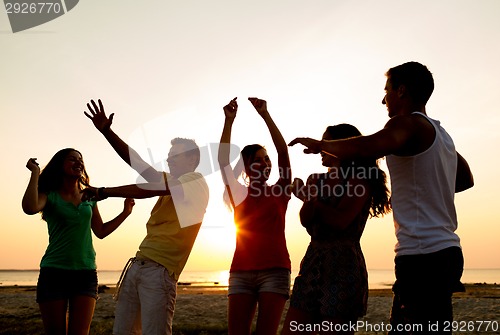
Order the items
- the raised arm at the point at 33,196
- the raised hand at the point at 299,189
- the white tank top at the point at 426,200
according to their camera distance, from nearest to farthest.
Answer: the white tank top at the point at 426,200
the raised hand at the point at 299,189
the raised arm at the point at 33,196

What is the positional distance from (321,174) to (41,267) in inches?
131

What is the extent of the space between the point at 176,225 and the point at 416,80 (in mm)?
2741

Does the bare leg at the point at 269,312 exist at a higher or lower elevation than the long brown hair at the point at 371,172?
lower

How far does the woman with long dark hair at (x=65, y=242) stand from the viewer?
5.43 meters

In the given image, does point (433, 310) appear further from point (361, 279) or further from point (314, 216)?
point (314, 216)

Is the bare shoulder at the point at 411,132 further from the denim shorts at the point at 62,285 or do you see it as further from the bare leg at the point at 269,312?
the denim shorts at the point at 62,285

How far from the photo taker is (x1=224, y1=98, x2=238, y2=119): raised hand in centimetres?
557

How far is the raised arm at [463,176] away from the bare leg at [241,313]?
2.35m

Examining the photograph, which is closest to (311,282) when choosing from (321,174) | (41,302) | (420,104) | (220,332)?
(321,174)

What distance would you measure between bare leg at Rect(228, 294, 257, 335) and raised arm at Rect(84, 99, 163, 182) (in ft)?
4.86

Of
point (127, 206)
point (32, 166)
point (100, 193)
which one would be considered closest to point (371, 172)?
point (100, 193)

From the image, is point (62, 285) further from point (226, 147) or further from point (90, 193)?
point (226, 147)

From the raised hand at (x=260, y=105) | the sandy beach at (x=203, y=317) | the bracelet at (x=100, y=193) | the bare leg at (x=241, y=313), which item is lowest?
the sandy beach at (x=203, y=317)

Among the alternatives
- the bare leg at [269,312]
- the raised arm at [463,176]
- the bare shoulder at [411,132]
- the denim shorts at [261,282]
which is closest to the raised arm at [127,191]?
the denim shorts at [261,282]
